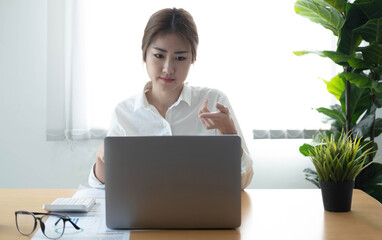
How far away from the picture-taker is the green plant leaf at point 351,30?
99.2 inches

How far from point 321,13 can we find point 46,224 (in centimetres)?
195

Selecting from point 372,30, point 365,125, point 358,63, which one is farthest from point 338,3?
point 365,125

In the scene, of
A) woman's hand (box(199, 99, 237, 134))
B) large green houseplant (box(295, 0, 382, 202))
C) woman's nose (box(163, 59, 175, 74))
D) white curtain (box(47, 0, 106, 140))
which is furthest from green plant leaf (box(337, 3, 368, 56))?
white curtain (box(47, 0, 106, 140))

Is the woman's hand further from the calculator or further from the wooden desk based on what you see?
the calculator

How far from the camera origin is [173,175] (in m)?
1.07

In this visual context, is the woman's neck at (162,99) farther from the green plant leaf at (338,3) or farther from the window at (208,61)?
the green plant leaf at (338,3)

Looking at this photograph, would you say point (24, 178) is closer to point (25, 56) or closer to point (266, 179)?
point (25, 56)

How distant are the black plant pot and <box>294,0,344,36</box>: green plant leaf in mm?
1512

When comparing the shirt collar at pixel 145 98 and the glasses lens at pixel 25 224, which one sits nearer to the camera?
the glasses lens at pixel 25 224

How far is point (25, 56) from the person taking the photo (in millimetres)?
2963

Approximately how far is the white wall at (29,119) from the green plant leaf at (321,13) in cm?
92

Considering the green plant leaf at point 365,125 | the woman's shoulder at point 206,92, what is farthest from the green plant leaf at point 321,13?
the woman's shoulder at point 206,92

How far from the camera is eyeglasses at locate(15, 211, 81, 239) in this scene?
Result: 108 cm

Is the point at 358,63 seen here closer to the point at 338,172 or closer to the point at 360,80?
the point at 360,80
